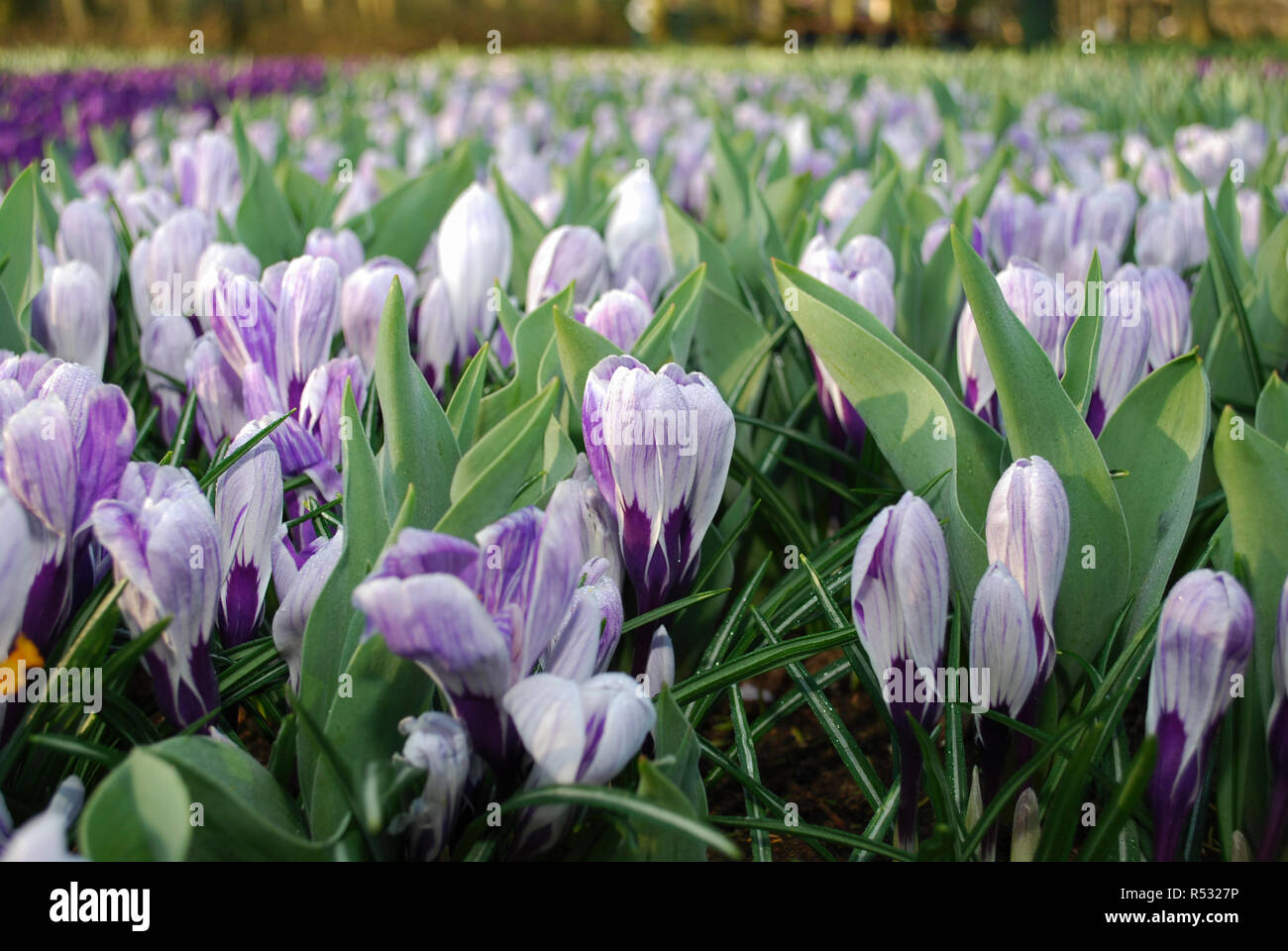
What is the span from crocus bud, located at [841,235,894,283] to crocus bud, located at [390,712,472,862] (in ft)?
3.77

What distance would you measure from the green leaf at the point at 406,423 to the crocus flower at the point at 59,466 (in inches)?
9.7

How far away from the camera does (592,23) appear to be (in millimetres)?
28781

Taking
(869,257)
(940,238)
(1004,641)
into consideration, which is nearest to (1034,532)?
(1004,641)

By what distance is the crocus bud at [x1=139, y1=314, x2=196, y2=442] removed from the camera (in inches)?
69.1

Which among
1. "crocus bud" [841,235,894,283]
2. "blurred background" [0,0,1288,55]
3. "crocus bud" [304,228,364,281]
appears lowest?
"crocus bud" [841,235,894,283]

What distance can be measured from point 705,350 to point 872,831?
905 mm

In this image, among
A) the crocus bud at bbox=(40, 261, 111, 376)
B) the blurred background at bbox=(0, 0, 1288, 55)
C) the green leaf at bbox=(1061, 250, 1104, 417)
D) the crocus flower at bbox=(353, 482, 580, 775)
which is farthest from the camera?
the blurred background at bbox=(0, 0, 1288, 55)

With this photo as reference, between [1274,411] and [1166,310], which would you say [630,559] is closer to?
[1274,411]

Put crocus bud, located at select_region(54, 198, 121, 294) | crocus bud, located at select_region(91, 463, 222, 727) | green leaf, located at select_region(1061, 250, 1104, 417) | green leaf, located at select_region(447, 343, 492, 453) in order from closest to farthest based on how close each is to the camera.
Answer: crocus bud, located at select_region(91, 463, 222, 727)
green leaf, located at select_region(447, 343, 492, 453)
green leaf, located at select_region(1061, 250, 1104, 417)
crocus bud, located at select_region(54, 198, 121, 294)

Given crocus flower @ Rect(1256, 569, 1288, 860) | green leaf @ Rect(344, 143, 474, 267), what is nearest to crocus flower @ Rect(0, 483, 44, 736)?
crocus flower @ Rect(1256, 569, 1288, 860)

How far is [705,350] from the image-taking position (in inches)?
71.9

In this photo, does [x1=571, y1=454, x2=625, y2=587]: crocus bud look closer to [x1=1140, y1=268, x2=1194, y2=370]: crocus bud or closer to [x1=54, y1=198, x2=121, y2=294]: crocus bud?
[x1=1140, y1=268, x2=1194, y2=370]: crocus bud
